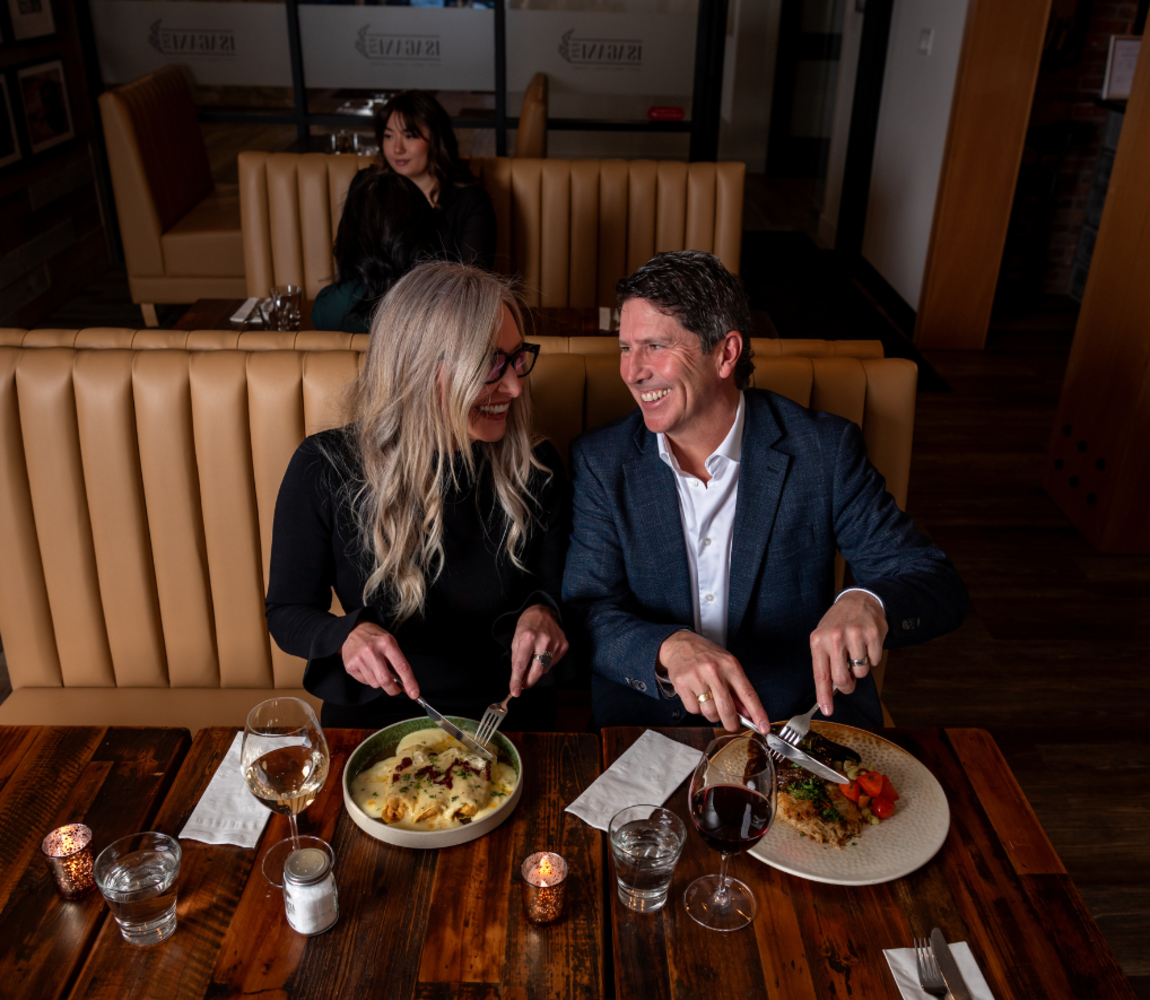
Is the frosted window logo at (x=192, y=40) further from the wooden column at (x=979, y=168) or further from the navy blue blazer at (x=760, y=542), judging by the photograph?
the navy blue blazer at (x=760, y=542)

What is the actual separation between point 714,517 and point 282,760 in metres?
0.93

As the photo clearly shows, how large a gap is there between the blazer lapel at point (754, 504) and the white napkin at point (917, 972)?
0.73m

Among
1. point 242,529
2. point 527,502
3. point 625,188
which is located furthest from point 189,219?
point 527,502

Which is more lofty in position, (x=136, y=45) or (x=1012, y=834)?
(x=136, y=45)

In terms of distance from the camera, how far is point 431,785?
1272 mm

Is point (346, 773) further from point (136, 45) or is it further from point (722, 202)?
point (136, 45)

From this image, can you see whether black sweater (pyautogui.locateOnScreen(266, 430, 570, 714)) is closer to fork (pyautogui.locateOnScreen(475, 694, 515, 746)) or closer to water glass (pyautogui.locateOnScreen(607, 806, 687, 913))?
fork (pyautogui.locateOnScreen(475, 694, 515, 746))

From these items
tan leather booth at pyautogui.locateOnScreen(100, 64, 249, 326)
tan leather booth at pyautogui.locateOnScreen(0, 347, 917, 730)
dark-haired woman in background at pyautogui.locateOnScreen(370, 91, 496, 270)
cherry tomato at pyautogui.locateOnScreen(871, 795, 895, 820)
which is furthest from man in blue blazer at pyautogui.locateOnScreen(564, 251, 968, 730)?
tan leather booth at pyautogui.locateOnScreen(100, 64, 249, 326)

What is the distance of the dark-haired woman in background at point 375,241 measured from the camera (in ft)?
9.12

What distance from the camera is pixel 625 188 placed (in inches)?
146

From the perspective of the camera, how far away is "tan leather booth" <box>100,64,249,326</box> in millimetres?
4605

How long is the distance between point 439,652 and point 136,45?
519cm

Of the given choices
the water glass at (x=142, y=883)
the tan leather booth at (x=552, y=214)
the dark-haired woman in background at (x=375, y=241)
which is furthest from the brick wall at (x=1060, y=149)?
the water glass at (x=142, y=883)

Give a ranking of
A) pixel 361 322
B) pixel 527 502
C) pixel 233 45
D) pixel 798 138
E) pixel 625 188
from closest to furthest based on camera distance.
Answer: pixel 527 502 → pixel 361 322 → pixel 625 188 → pixel 233 45 → pixel 798 138
